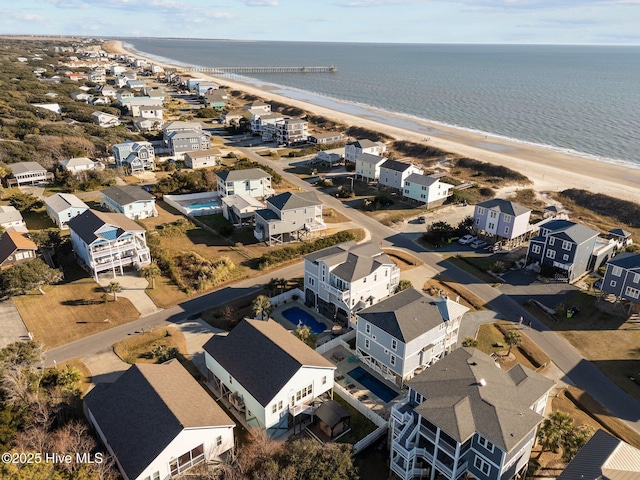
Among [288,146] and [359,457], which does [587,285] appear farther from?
[288,146]

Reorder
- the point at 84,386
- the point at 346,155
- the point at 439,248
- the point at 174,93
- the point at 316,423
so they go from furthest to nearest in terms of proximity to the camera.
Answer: the point at 174,93 → the point at 346,155 → the point at 439,248 → the point at 84,386 → the point at 316,423

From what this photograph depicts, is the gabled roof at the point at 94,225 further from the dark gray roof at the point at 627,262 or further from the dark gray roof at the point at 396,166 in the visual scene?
the dark gray roof at the point at 627,262

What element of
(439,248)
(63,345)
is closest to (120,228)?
(63,345)

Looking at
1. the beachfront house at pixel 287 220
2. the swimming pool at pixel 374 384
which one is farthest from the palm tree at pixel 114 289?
the swimming pool at pixel 374 384

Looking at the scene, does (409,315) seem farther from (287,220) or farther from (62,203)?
(62,203)

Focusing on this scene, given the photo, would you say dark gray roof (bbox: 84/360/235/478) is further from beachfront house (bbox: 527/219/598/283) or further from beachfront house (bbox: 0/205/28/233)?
beachfront house (bbox: 527/219/598/283)
